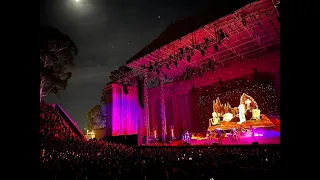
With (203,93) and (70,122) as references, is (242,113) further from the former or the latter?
(70,122)

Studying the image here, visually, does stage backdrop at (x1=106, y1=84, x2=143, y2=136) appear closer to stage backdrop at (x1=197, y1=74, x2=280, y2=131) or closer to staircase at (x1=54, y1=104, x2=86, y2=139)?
staircase at (x1=54, y1=104, x2=86, y2=139)

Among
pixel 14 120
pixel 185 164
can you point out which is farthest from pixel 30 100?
pixel 185 164

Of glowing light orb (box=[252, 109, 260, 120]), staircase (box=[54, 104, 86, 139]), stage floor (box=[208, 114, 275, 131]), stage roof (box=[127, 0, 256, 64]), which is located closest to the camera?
stage roof (box=[127, 0, 256, 64])

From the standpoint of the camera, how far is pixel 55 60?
21125 millimetres

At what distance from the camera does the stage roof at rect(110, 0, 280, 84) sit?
11180mm

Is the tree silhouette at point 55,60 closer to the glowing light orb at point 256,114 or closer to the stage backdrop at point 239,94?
the stage backdrop at point 239,94

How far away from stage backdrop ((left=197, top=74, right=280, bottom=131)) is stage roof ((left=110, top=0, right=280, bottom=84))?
1.59m

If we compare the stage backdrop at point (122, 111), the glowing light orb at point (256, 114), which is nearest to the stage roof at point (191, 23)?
the stage backdrop at point (122, 111)

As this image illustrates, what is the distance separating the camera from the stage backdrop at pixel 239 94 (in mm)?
14086

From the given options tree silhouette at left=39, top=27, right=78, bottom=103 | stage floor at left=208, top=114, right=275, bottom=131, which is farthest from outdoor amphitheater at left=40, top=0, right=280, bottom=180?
tree silhouette at left=39, top=27, right=78, bottom=103

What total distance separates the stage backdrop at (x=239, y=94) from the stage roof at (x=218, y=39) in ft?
5.23

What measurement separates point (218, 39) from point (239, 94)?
4648 mm

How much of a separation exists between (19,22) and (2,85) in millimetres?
371

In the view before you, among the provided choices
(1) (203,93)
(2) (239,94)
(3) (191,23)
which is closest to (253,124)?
(2) (239,94)
